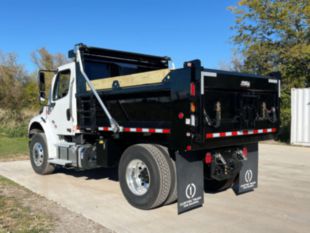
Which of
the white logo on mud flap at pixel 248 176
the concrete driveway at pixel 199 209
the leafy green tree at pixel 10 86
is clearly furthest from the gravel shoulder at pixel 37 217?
the leafy green tree at pixel 10 86

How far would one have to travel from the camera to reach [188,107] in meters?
4.80

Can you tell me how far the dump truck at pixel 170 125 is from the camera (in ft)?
16.2

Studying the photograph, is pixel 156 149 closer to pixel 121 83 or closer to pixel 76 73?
pixel 121 83

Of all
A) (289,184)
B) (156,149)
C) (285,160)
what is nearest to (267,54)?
(285,160)

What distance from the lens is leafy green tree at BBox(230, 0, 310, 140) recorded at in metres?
17.3

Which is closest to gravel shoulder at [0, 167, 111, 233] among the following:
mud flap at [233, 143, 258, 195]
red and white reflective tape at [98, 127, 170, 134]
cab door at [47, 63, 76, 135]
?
red and white reflective tape at [98, 127, 170, 134]

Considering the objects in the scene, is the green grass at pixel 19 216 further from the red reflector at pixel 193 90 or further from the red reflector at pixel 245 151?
the red reflector at pixel 245 151

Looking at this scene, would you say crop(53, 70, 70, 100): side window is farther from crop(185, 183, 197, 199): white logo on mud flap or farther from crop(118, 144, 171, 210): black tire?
crop(185, 183, 197, 199): white logo on mud flap

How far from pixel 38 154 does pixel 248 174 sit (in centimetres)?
514

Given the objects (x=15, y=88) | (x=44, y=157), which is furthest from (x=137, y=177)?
(x=15, y=88)

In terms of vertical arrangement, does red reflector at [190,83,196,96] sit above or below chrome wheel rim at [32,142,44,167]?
above

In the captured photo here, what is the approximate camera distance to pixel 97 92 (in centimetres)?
664

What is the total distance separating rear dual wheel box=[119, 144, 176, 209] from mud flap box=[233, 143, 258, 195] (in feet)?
4.84

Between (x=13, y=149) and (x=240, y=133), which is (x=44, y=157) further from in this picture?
(x=13, y=149)
